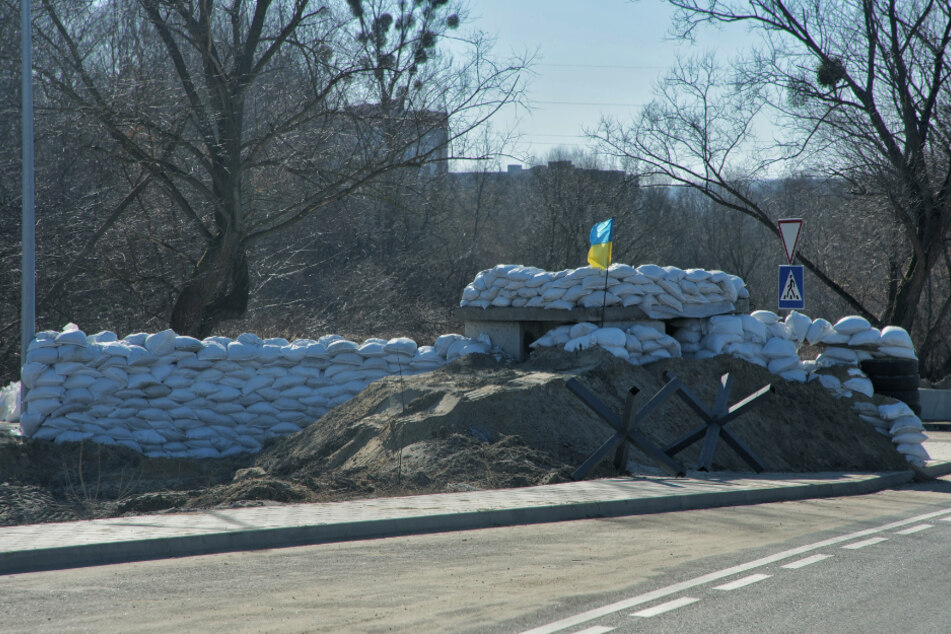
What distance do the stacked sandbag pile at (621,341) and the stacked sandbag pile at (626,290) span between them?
14.2 inches

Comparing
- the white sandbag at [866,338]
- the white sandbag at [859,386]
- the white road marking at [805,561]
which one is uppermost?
the white sandbag at [866,338]

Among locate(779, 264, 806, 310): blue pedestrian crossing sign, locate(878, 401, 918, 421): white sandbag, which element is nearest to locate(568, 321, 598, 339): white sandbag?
locate(779, 264, 806, 310): blue pedestrian crossing sign

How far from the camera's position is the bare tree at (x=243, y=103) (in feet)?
56.7

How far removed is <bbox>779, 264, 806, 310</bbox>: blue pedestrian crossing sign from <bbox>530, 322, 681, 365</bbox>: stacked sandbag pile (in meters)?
1.60

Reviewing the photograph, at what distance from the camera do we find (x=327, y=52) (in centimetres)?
1773

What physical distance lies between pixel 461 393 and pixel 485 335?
9.84ft

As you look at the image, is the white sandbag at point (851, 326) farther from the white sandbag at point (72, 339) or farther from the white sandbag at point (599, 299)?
the white sandbag at point (72, 339)

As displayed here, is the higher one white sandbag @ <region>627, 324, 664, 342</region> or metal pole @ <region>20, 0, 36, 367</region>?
metal pole @ <region>20, 0, 36, 367</region>

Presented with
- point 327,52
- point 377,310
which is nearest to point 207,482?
point 327,52

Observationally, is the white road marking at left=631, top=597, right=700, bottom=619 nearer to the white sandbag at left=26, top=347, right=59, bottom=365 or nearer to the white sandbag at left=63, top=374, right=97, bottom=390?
the white sandbag at left=63, top=374, right=97, bottom=390

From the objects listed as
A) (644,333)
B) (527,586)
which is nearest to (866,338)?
(644,333)

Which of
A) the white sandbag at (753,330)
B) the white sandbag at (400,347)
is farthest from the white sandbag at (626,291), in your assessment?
the white sandbag at (400,347)

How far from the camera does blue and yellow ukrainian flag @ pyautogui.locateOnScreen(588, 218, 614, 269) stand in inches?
501

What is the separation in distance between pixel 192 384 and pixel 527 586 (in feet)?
28.4
